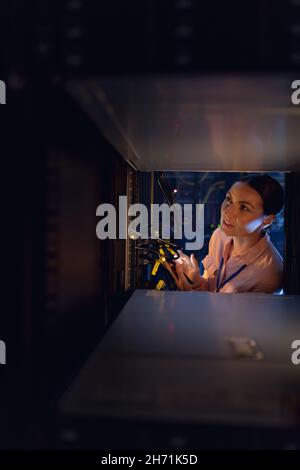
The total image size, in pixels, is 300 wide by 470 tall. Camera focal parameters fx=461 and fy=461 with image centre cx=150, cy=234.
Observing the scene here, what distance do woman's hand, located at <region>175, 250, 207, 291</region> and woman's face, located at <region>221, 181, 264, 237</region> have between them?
12.1 inches

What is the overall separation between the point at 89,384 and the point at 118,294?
4.08ft

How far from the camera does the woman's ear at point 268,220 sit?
119 inches

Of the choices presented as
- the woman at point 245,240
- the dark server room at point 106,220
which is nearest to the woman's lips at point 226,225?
the woman at point 245,240

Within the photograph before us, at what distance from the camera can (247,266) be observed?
3021 millimetres

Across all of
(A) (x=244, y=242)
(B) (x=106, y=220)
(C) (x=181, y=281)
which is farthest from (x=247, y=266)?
(B) (x=106, y=220)

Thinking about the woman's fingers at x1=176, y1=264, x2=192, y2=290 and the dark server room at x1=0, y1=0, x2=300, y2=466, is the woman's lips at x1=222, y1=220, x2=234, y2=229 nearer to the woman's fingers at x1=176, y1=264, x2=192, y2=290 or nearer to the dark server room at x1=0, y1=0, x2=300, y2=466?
the woman's fingers at x1=176, y1=264, x2=192, y2=290

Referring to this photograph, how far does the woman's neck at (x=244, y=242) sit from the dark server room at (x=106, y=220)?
3.65 ft

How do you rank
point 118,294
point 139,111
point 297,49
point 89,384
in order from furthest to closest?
point 118,294
point 139,111
point 89,384
point 297,49

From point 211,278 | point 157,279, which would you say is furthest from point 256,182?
point 157,279

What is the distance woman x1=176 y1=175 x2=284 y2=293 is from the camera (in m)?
3.02

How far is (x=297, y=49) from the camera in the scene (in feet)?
2.85

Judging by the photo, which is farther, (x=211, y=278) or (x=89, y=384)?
(x=211, y=278)

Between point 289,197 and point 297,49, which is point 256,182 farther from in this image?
point 297,49

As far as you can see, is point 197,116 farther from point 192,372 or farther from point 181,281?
point 181,281
